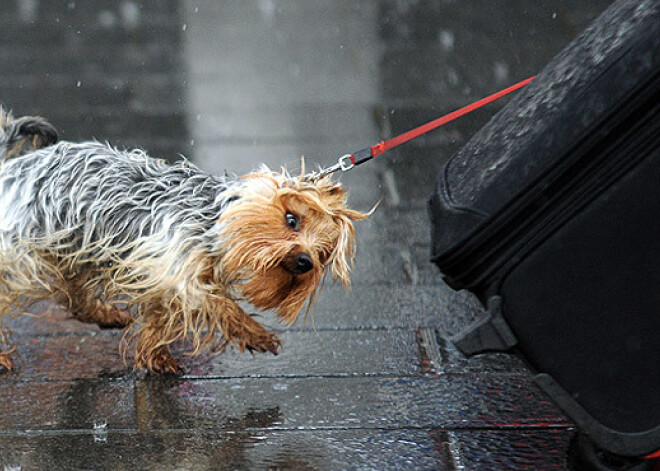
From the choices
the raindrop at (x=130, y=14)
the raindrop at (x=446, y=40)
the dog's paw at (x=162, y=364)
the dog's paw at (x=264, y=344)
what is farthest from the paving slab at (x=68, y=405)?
the raindrop at (x=130, y=14)

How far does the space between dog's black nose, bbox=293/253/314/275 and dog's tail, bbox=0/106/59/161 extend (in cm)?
154

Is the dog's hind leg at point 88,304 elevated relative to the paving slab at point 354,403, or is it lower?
elevated

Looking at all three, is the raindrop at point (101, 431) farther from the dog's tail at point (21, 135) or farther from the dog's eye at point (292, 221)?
the dog's tail at point (21, 135)

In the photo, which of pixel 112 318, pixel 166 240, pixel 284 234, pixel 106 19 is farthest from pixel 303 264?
pixel 106 19

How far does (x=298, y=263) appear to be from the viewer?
3496 mm

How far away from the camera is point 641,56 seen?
2.47 m

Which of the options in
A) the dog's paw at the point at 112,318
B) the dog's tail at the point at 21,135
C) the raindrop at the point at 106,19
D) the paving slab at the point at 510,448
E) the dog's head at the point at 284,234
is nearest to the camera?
the paving slab at the point at 510,448

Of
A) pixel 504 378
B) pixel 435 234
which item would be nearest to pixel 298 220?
pixel 435 234

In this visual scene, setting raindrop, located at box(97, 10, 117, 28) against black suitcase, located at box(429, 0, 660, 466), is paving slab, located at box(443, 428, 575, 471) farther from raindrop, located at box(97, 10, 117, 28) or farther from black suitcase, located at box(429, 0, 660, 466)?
raindrop, located at box(97, 10, 117, 28)

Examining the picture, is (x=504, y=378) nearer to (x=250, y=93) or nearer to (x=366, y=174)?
(x=366, y=174)

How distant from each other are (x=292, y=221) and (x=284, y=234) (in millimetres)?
60

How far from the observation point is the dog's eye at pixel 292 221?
3.49m

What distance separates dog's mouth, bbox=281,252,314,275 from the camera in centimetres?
348

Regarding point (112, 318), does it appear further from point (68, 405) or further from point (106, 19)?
point (106, 19)
